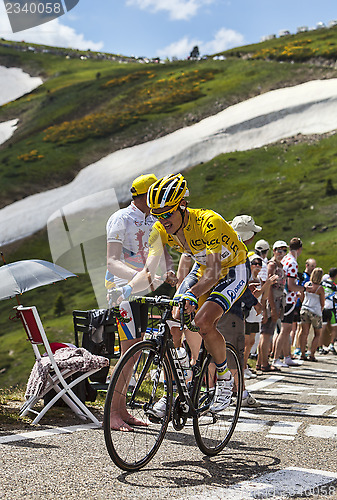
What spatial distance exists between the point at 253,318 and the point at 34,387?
13.3 feet

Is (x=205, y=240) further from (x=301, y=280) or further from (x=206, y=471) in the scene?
(x=301, y=280)

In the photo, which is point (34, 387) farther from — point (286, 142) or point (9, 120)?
point (9, 120)

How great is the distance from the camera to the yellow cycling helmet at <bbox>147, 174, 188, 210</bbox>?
4508 mm

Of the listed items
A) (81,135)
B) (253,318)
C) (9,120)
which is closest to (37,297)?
(81,135)

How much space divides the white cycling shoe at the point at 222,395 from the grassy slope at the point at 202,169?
38.9 meters

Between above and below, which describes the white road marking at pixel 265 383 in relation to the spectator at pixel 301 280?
below

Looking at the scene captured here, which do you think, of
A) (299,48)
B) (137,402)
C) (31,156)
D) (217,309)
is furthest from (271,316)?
(299,48)

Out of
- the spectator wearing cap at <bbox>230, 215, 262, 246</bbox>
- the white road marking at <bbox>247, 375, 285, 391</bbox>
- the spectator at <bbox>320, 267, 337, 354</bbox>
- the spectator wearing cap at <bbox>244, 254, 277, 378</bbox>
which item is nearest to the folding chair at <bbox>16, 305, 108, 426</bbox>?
the spectator wearing cap at <bbox>230, 215, 262, 246</bbox>

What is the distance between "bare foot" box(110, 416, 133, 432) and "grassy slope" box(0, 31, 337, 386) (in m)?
39.9

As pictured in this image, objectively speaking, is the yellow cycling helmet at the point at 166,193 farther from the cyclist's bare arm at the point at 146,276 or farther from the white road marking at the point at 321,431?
the white road marking at the point at 321,431

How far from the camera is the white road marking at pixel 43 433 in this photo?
5.21m

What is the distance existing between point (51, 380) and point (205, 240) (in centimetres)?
235

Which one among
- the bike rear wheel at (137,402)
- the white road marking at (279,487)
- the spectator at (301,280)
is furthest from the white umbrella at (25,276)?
the spectator at (301,280)

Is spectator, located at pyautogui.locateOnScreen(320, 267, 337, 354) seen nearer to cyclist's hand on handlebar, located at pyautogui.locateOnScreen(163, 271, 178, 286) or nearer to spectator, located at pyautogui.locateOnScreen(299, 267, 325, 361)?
spectator, located at pyautogui.locateOnScreen(299, 267, 325, 361)
